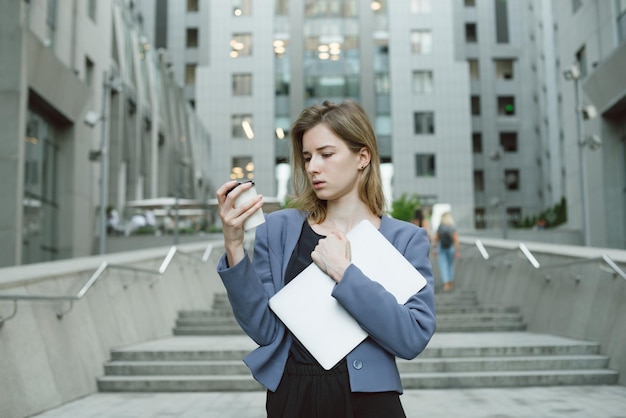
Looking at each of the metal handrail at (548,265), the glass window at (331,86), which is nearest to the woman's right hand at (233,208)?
the metal handrail at (548,265)

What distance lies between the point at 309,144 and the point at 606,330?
21.9 ft

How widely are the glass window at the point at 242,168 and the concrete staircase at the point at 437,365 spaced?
3345cm

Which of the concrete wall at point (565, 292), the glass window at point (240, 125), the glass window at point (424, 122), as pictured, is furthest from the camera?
the glass window at point (424, 122)

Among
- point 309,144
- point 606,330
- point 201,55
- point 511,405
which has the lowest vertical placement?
point 511,405

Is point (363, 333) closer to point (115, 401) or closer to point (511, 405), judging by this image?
point (511, 405)

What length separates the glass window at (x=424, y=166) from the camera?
4300cm

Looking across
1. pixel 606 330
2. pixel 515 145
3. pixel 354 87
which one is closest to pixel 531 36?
pixel 515 145

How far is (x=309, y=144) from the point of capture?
2070 mm

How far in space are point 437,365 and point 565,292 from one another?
8.61 feet

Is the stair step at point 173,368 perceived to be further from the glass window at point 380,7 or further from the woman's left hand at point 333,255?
the glass window at point 380,7

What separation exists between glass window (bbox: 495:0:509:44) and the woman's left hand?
5636cm

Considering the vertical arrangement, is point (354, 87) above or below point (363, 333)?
above

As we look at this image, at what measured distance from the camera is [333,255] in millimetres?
1929

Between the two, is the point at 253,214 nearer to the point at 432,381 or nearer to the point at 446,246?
the point at 432,381
